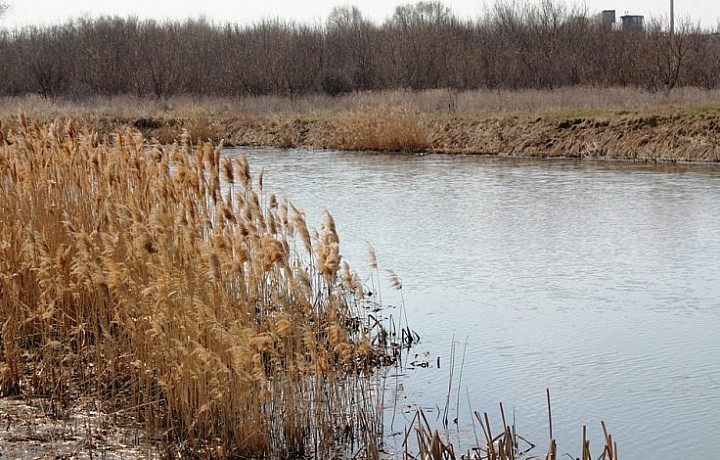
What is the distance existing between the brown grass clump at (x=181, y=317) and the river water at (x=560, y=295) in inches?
30.1

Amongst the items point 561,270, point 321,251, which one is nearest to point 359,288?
point 321,251

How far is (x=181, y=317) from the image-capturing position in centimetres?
503

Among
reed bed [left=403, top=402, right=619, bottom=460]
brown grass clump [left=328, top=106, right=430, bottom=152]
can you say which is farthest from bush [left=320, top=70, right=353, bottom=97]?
reed bed [left=403, top=402, right=619, bottom=460]

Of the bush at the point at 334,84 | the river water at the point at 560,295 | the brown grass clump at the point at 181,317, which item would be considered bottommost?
the river water at the point at 560,295

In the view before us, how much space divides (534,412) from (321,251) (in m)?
1.55

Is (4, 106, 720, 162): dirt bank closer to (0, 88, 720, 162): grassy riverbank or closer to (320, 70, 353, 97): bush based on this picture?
(0, 88, 720, 162): grassy riverbank

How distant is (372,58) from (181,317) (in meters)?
37.4

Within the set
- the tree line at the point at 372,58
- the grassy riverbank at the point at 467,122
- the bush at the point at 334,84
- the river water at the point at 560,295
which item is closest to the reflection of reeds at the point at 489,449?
the river water at the point at 560,295

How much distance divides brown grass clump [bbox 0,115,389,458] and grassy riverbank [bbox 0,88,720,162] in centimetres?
1090

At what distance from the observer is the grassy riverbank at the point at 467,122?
20344 mm

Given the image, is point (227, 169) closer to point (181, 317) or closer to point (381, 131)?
point (181, 317)

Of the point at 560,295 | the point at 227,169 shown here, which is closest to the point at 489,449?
the point at 227,169

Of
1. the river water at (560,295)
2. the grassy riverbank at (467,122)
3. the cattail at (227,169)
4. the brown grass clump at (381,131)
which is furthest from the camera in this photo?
the brown grass clump at (381,131)

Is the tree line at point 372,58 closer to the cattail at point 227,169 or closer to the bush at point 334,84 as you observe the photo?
the bush at point 334,84
